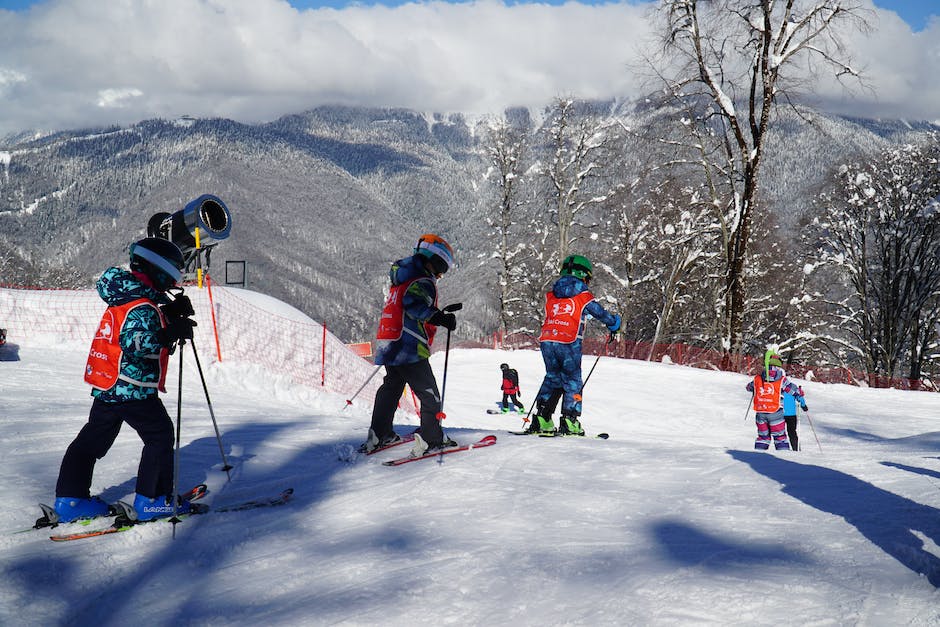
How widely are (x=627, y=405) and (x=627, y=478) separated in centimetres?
1207

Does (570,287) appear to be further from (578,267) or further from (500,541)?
(500,541)

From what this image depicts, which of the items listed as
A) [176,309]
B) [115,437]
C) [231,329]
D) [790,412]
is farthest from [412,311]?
[231,329]

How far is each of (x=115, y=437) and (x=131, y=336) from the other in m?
0.64

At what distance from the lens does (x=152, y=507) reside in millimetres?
3977

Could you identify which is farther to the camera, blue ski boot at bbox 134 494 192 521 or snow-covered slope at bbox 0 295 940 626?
blue ski boot at bbox 134 494 192 521

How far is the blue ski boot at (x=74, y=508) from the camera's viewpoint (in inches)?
154

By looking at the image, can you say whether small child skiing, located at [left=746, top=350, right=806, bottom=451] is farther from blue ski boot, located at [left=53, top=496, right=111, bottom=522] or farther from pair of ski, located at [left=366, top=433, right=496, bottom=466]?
blue ski boot, located at [left=53, top=496, right=111, bottom=522]

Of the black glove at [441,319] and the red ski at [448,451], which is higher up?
the black glove at [441,319]

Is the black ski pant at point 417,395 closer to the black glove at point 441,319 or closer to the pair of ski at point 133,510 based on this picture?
the black glove at point 441,319

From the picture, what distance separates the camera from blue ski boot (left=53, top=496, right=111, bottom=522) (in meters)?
3.92

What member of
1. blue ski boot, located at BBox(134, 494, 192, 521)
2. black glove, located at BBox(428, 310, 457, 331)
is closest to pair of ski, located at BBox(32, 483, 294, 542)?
blue ski boot, located at BBox(134, 494, 192, 521)

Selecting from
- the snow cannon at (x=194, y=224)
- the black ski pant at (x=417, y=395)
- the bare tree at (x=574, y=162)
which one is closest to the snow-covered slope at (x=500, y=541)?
the black ski pant at (x=417, y=395)

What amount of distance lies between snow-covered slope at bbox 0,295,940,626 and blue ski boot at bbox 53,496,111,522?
191mm

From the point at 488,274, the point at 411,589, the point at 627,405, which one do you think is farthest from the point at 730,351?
the point at 488,274
